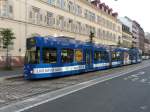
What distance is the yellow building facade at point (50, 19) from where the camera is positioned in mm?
37594

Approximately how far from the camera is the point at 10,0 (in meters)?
37.2

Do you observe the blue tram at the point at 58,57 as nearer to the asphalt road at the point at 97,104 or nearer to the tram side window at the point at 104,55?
→ the tram side window at the point at 104,55

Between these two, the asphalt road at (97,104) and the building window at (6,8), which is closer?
the asphalt road at (97,104)

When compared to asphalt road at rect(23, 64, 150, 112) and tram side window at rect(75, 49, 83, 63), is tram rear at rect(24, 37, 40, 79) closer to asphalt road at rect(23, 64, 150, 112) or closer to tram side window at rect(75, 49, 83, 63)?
tram side window at rect(75, 49, 83, 63)

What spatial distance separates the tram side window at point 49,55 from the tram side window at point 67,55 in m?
1.28

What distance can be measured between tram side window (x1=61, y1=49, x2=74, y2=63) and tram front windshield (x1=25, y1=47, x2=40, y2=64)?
336 centimetres

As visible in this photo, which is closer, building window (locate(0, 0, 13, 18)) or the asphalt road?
the asphalt road

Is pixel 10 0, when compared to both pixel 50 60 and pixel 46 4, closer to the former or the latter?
pixel 46 4

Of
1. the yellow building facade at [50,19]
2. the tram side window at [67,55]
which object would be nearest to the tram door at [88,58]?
the tram side window at [67,55]

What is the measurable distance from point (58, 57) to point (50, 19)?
77.3ft

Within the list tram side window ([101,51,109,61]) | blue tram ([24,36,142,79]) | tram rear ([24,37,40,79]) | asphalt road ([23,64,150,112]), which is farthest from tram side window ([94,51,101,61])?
asphalt road ([23,64,150,112])

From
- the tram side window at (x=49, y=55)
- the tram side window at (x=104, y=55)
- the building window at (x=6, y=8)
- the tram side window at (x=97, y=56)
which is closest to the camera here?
the tram side window at (x=49, y=55)

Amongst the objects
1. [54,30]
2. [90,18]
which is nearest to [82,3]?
[90,18]

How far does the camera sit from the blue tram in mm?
21938
